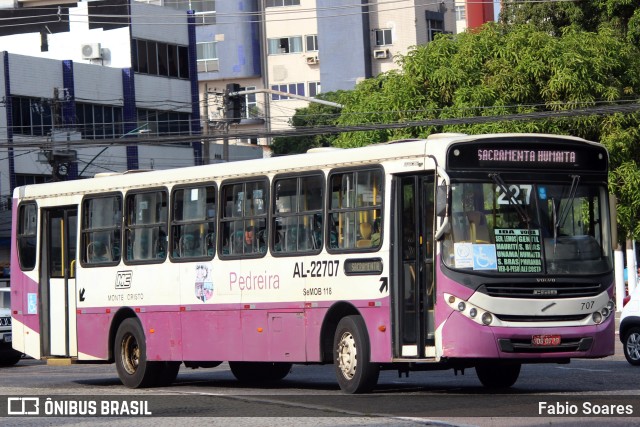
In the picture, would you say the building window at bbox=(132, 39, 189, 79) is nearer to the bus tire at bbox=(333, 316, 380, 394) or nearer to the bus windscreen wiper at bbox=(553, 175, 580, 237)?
the bus tire at bbox=(333, 316, 380, 394)

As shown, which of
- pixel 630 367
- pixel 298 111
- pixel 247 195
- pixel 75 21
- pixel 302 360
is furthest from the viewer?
pixel 298 111

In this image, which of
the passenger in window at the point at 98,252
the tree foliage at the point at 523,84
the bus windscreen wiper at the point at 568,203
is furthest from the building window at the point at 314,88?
the bus windscreen wiper at the point at 568,203

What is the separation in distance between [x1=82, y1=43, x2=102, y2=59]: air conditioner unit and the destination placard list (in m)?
47.8

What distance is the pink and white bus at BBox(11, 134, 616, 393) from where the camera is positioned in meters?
15.7

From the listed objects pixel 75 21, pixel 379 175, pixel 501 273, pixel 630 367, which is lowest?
pixel 630 367

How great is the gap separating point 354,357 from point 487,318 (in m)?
1.86

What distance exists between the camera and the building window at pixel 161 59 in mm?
63312

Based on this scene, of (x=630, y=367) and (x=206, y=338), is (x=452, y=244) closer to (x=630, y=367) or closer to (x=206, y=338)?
(x=206, y=338)

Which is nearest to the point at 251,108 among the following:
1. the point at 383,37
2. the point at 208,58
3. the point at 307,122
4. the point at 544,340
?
the point at 208,58

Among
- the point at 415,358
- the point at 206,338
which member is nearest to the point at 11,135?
the point at 206,338

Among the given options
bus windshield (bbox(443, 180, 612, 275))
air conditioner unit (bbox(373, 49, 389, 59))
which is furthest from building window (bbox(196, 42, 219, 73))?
bus windshield (bbox(443, 180, 612, 275))

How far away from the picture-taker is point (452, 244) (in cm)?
1573

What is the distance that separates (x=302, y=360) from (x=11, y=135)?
39.2 m

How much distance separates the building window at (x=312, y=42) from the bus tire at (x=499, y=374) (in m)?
75.0
